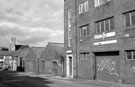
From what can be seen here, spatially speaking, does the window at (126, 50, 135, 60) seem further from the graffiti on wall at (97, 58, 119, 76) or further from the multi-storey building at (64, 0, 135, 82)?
the graffiti on wall at (97, 58, 119, 76)

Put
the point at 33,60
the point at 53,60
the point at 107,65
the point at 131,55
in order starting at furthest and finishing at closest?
1. the point at 33,60
2. the point at 53,60
3. the point at 107,65
4. the point at 131,55

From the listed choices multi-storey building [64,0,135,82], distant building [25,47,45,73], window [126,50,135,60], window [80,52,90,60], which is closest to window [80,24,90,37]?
multi-storey building [64,0,135,82]

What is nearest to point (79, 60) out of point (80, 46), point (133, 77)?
point (80, 46)

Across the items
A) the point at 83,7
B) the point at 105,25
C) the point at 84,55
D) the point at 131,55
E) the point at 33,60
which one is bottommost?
the point at 33,60

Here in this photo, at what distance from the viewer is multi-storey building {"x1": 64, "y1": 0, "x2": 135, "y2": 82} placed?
17.9 metres

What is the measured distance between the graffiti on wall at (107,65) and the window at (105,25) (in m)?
3.32

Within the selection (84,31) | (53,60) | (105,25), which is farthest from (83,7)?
(53,60)

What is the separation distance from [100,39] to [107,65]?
3009mm

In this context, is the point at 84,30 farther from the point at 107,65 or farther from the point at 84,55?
the point at 107,65

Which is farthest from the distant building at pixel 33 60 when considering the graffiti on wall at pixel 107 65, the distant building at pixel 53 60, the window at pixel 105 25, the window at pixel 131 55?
the window at pixel 131 55

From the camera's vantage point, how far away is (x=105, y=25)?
21.1 metres

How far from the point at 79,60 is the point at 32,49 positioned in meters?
20.0

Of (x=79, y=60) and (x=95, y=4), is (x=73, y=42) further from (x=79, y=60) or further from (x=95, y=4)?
(x=95, y=4)

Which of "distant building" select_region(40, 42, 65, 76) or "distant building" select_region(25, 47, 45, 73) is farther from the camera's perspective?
"distant building" select_region(25, 47, 45, 73)
